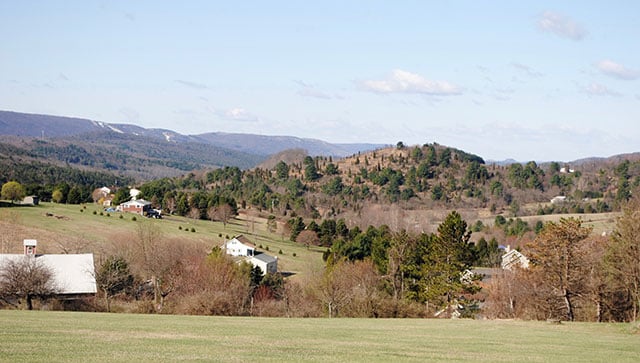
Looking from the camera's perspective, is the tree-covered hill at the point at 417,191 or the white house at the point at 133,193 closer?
the white house at the point at 133,193

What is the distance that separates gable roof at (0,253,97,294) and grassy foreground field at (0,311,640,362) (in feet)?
75.2

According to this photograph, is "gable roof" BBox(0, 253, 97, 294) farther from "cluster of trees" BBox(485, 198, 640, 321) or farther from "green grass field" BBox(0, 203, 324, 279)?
"cluster of trees" BBox(485, 198, 640, 321)

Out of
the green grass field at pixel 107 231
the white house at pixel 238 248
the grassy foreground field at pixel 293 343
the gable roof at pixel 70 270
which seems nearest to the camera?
the grassy foreground field at pixel 293 343

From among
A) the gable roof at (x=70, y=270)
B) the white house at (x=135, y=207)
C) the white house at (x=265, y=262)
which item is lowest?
the white house at (x=265, y=262)

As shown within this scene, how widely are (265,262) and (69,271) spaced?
33822mm

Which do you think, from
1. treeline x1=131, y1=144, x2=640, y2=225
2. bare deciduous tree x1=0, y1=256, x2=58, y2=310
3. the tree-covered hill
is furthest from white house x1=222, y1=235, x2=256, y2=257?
treeline x1=131, y1=144, x2=640, y2=225

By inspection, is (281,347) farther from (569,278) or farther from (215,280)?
(215,280)

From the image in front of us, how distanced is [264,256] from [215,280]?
1226 inches

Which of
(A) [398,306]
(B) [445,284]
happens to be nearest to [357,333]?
(A) [398,306]

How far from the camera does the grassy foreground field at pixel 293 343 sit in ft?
59.7

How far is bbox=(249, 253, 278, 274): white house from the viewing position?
8312cm

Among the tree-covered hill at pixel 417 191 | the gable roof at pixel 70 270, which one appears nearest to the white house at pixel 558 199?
the tree-covered hill at pixel 417 191

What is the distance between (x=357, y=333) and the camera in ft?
94.6

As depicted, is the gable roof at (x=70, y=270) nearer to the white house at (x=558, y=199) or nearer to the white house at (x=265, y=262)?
the white house at (x=265, y=262)
